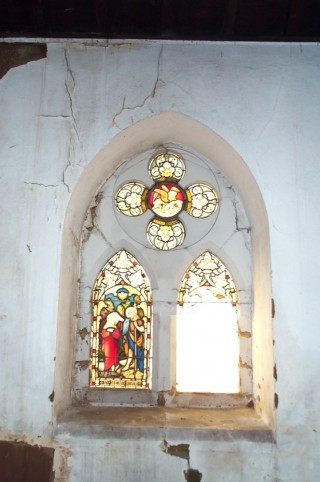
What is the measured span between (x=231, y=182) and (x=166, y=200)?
601 mm

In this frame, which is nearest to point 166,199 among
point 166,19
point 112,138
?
point 112,138

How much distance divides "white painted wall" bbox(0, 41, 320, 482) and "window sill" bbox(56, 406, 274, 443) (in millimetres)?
60

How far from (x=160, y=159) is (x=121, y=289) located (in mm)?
1241

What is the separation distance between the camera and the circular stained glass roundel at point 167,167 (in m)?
4.28

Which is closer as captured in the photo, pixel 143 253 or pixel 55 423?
pixel 55 423

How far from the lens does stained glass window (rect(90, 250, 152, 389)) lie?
393 centimetres

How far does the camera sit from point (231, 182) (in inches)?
163

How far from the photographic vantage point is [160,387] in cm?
389

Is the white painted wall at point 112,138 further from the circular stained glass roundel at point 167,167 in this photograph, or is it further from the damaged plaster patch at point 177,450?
the circular stained glass roundel at point 167,167

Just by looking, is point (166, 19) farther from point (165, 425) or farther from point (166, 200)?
point (165, 425)

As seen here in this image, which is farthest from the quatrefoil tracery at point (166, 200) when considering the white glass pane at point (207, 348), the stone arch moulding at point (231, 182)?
the white glass pane at point (207, 348)

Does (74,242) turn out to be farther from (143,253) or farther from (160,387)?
(160,387)

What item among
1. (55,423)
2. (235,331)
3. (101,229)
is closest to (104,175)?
(101,229)

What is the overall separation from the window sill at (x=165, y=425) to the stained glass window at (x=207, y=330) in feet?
1.21
